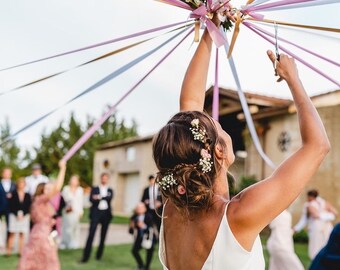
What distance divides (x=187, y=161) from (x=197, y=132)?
0.35ft

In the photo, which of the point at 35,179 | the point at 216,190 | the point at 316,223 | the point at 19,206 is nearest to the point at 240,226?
the point at 216,190

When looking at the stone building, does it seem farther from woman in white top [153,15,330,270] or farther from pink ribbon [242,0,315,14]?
woman in white top [153,15,330,270]

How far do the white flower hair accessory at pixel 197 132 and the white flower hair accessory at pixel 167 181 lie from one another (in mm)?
167

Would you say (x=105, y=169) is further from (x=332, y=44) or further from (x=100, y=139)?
(x=332, y=44)

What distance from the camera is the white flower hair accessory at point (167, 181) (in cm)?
186

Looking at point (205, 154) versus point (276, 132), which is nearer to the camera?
point (205, 154)

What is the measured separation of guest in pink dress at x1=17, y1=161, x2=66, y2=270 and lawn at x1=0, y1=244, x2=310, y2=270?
184 cm

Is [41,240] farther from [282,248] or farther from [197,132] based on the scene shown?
[197,132]

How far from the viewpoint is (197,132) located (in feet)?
6.00

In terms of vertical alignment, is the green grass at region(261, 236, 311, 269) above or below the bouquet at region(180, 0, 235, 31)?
below

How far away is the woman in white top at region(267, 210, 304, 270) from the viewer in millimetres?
7914

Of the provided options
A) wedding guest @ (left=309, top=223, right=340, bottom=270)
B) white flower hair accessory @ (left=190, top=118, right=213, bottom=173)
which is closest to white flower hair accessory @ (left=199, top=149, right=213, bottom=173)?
white flower hair accessory @ (left=190, top=118, right=213, bottom=173)

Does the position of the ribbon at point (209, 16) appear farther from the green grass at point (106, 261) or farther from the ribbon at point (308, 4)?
the green grass at point (106, 261)

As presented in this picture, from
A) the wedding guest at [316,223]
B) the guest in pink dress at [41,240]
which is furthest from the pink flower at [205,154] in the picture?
the wedding guest at [316,223]
